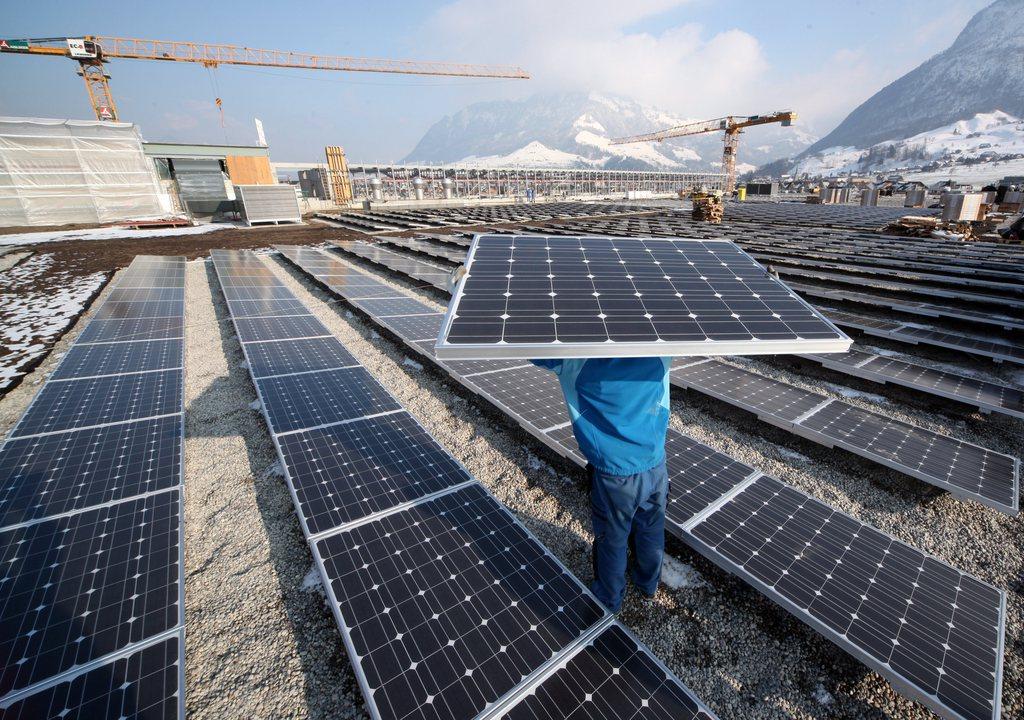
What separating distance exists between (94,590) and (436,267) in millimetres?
16700

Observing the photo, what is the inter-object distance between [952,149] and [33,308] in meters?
251

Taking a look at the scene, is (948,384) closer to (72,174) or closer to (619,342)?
(619,342)

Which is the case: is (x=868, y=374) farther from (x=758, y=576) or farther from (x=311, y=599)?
(x=311, y=599)

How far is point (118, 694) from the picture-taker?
10.4ft

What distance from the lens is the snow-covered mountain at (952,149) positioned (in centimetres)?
14175

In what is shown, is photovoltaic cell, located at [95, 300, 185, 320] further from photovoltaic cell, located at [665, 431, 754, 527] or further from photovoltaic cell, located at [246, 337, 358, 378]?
photovoltaic cell, located at [665, 431, 754, 527]

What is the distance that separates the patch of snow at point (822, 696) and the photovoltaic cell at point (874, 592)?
50 cm

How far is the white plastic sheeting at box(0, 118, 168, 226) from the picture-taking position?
35500 millimetres

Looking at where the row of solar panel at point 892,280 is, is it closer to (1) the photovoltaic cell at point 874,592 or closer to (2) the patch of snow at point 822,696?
(1) the photovoltaic cell at point 874,592

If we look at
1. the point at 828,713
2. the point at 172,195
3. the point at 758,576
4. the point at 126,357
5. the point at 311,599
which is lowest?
the point at 828,713

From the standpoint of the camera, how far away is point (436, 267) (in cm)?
1928

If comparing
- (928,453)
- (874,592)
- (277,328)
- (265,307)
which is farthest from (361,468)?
(265,307)

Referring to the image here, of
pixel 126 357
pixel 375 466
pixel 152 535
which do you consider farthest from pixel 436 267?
pixel 152 535

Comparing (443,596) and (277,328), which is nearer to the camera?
(443,596)
